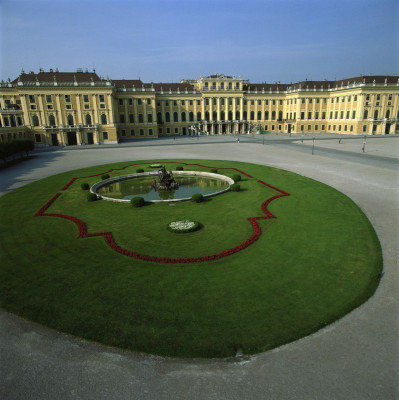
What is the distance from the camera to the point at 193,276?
42.0 feet

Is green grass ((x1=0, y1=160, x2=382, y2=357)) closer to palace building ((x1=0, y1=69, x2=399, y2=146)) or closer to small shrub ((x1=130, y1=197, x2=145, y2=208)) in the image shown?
small shrub ((x1=130, y1=197, x2=145, y2=208))

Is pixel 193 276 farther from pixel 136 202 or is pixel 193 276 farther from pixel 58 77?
pixel 58 77

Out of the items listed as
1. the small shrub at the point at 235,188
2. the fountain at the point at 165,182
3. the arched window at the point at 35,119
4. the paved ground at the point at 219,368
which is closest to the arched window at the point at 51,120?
the arched window at the point at 35,119

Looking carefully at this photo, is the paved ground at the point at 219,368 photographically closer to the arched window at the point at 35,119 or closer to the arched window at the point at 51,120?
the arched window at the point at 51,120

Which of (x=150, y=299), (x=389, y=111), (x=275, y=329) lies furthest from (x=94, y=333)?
(x=389, y=111)

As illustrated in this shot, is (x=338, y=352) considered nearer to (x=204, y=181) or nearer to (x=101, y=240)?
(x=101, y=240)

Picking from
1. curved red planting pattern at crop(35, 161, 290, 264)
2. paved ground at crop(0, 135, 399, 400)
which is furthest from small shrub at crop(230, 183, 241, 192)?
paved ground at crop(0, 135, 399, 400)

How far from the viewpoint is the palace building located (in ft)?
235

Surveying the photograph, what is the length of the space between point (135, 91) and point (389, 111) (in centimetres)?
7306

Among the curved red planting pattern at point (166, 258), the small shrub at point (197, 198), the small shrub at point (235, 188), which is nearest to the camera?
the curved red planting pattern at point (166, 258)

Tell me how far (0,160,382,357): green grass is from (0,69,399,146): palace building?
52994 mm

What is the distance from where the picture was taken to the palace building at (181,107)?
235ft

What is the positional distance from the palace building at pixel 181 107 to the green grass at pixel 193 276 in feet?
174

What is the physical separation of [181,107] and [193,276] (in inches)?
3494
